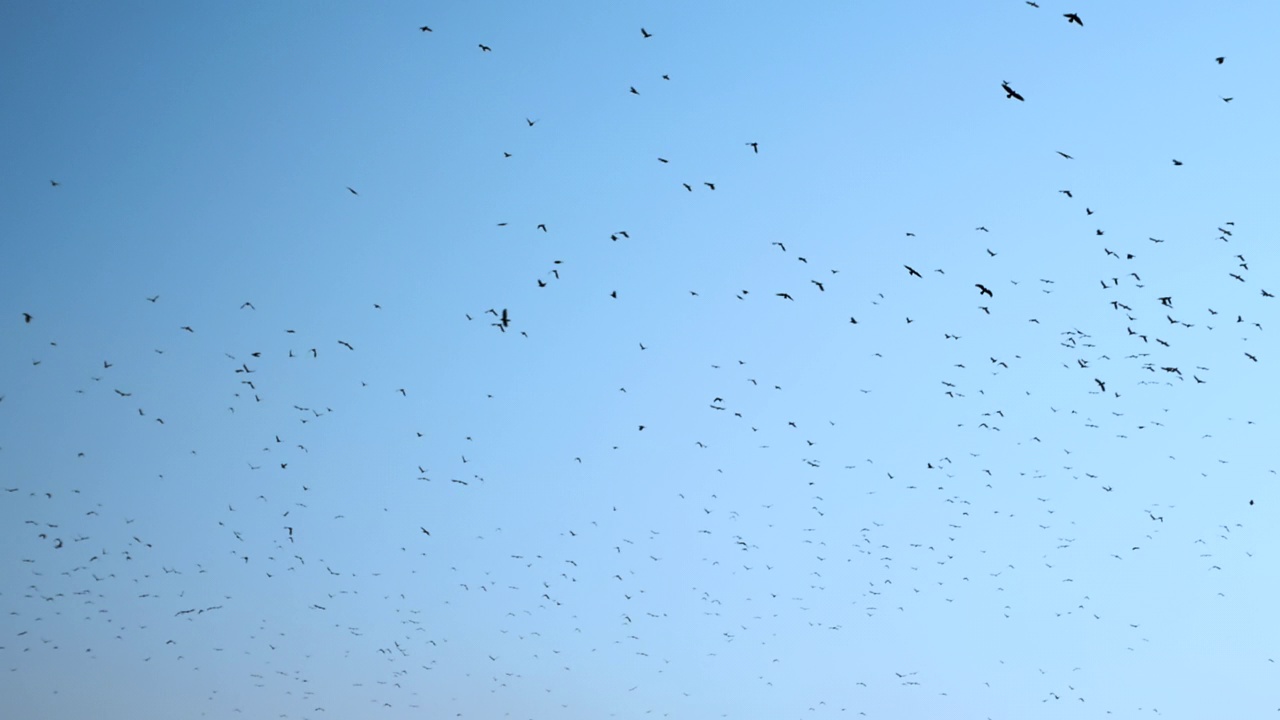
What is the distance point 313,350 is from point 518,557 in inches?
599

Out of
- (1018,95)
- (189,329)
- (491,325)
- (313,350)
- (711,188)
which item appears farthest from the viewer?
(189,329)

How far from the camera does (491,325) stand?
1347 inches

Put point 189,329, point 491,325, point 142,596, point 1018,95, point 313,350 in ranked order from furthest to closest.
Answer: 1. point 142,596
2. point 189,329
3. point 313,350
4. point 491,325
5. point 1018,95

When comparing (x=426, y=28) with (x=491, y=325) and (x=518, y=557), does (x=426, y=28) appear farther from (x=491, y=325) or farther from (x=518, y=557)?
(x=518, y=557)

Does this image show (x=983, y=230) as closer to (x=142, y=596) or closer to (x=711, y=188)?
(x=711, y=188)

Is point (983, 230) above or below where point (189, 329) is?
above

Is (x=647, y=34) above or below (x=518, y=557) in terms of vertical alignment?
above

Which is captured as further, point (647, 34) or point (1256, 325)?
point (1256, 325)

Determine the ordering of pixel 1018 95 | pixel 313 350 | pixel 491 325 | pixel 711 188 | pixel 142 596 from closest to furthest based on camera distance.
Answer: pixel 1018 95 < pixel 491 325 < pixel 711 188 < pixel 313 350 < pixel 142 596

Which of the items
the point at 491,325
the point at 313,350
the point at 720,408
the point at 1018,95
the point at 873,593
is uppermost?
the point at 1018,95

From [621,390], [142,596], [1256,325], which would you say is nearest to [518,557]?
[621,390]

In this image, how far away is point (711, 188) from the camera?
122 ft

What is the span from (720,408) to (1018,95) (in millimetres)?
16469

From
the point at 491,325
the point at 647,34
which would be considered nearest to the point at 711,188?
the point at 647,34
